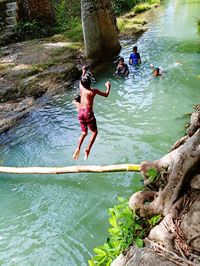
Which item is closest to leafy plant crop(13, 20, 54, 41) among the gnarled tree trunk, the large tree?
the large tree

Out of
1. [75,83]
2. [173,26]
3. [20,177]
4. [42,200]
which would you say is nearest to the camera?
[42,200]

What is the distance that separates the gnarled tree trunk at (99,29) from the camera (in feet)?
45.5

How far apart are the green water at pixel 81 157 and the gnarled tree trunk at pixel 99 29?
3.28 ft

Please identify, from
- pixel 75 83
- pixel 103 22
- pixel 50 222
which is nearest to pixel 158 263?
pixel 50 222

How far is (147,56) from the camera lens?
15.1 metres

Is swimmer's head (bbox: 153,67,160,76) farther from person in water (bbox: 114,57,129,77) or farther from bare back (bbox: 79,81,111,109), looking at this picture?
bare back (bbox: 79,81,111,109)

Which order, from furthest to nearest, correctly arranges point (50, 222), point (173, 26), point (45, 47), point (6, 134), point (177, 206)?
1. point (173, 26)
2. point (45, 47)
3. point (6, 134)
4. point (50, 222)
5. point (177, 206)

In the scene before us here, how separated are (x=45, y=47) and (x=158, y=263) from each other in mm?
14685

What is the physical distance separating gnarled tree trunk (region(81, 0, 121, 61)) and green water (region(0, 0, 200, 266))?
3.28ft

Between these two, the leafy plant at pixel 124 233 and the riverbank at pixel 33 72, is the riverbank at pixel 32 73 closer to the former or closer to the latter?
the riverbank at pixel 33 72

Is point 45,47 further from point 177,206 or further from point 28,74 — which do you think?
point 177,206

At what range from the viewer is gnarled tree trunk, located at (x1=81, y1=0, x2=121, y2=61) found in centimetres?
1386

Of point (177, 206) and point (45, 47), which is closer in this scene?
point (177, 206)

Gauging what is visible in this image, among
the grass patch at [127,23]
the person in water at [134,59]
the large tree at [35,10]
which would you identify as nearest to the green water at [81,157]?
the person in water at [134,59]
